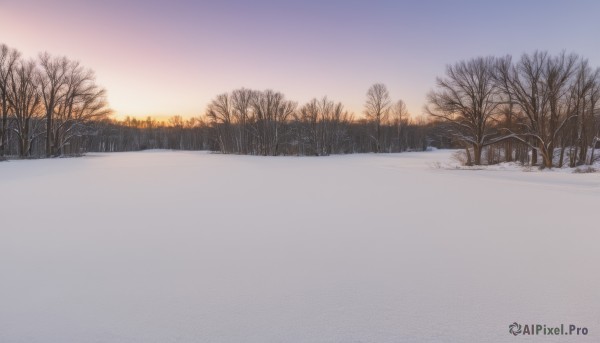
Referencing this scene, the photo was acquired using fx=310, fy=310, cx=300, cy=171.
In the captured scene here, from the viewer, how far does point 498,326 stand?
3086mm

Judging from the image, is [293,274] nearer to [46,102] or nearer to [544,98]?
[544,98]

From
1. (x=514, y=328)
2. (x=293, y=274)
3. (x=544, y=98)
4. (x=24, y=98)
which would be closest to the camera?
(x=514, y=328)

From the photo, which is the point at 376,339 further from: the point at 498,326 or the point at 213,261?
the point at 213,261

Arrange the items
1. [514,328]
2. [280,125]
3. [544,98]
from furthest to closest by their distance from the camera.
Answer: [280,125], [544,98], [514,328]

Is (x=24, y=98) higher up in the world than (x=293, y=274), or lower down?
higher up

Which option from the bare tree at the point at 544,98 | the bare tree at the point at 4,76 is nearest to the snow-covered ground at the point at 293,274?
the bare tree at the point at 544,98

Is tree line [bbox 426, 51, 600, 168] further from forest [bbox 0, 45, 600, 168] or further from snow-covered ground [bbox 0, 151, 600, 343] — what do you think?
snow-covered ground [bbox 0, 151, 600, 343]

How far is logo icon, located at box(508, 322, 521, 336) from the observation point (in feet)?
9.88

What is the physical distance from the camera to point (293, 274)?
434cm

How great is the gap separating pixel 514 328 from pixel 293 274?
2.56 meters

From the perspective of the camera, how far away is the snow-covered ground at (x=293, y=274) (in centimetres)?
307

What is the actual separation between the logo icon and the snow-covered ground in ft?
0.20

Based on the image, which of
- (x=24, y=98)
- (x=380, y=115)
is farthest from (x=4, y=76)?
(x=380, y=115)

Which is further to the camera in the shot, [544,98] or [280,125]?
[280,125]
